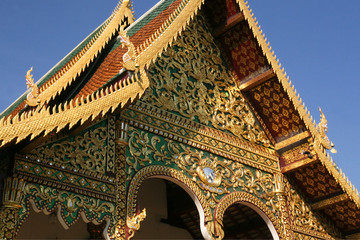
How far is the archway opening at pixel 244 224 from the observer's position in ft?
25.8

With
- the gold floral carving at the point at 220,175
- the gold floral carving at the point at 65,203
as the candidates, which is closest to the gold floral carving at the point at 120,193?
the gold floral carving at the point at 65,203

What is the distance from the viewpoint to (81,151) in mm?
5184

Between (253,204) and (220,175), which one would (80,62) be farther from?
(253,204)

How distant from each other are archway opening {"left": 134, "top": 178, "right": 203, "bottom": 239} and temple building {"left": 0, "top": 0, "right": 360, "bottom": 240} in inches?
0.6

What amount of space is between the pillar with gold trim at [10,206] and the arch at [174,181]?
3.88 feet

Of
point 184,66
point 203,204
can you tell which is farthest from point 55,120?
point 184,66

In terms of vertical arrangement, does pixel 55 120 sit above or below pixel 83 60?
below

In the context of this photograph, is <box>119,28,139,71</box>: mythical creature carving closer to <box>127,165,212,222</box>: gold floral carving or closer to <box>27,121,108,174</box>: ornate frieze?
<box>27,121,108,174</box>: ornate frieze

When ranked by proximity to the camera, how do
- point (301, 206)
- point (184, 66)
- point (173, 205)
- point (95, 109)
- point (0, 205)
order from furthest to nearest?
point (173, 205) → point (301, 206) → point (184, 66) → point (95, 109) → point (0, 205)

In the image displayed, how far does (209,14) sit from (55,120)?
→ 12.5 ft

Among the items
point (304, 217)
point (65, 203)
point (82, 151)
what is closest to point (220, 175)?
point (304, 217)

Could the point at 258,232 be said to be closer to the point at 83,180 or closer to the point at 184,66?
the point at 184,66

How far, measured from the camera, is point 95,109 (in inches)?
192

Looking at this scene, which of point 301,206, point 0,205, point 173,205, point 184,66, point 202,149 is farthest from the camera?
point 173,205
